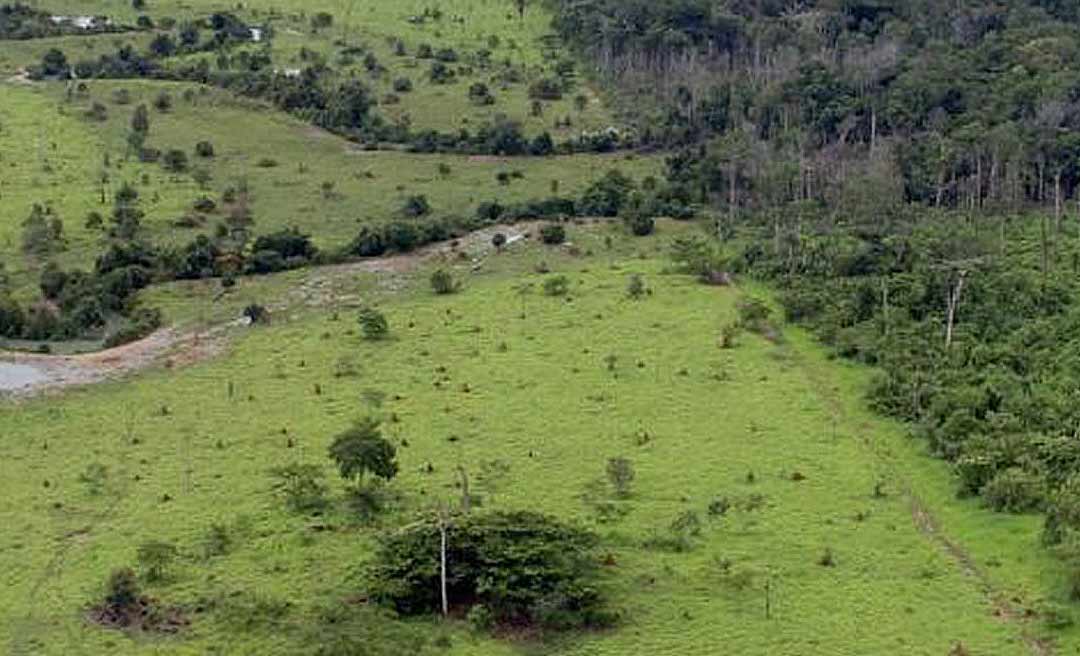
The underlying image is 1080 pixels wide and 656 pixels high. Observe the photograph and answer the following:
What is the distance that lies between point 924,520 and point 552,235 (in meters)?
33.0

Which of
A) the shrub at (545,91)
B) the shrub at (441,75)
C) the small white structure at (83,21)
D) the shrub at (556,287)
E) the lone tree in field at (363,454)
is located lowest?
the shrub at (556,287)

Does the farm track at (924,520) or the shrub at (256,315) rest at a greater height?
the shrub at (256,315)

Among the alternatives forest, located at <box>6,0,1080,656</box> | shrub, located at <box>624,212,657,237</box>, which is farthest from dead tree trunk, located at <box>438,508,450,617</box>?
shrub, located at <box>624,212,657,237</box>

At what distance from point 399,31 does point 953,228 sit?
182 ft

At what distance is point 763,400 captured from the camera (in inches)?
2277

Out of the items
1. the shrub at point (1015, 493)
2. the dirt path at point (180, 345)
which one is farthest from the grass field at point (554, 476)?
the dirt path at point (180, 345)

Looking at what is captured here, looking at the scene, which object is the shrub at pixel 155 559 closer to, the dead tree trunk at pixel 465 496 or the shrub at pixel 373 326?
the dead tree trunk at pixel 465 496

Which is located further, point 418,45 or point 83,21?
point 83,21

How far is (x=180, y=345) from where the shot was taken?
65.2 metres

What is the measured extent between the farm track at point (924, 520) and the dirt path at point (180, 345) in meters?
19.9

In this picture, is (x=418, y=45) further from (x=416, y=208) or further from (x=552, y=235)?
(x=552, y=235)

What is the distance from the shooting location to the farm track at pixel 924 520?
41875 mm

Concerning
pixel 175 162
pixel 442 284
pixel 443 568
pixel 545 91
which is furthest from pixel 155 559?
pixel 545 91

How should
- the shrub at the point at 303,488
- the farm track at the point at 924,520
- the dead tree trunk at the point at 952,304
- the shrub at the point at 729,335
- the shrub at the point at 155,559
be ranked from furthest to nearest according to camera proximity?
the shrub at the point at 729,335
the dead tree trunk at the point at 952,304
the shrub at the point at 303,488
the shrub at the point at 155,559
the farm track at the point at 924,520
